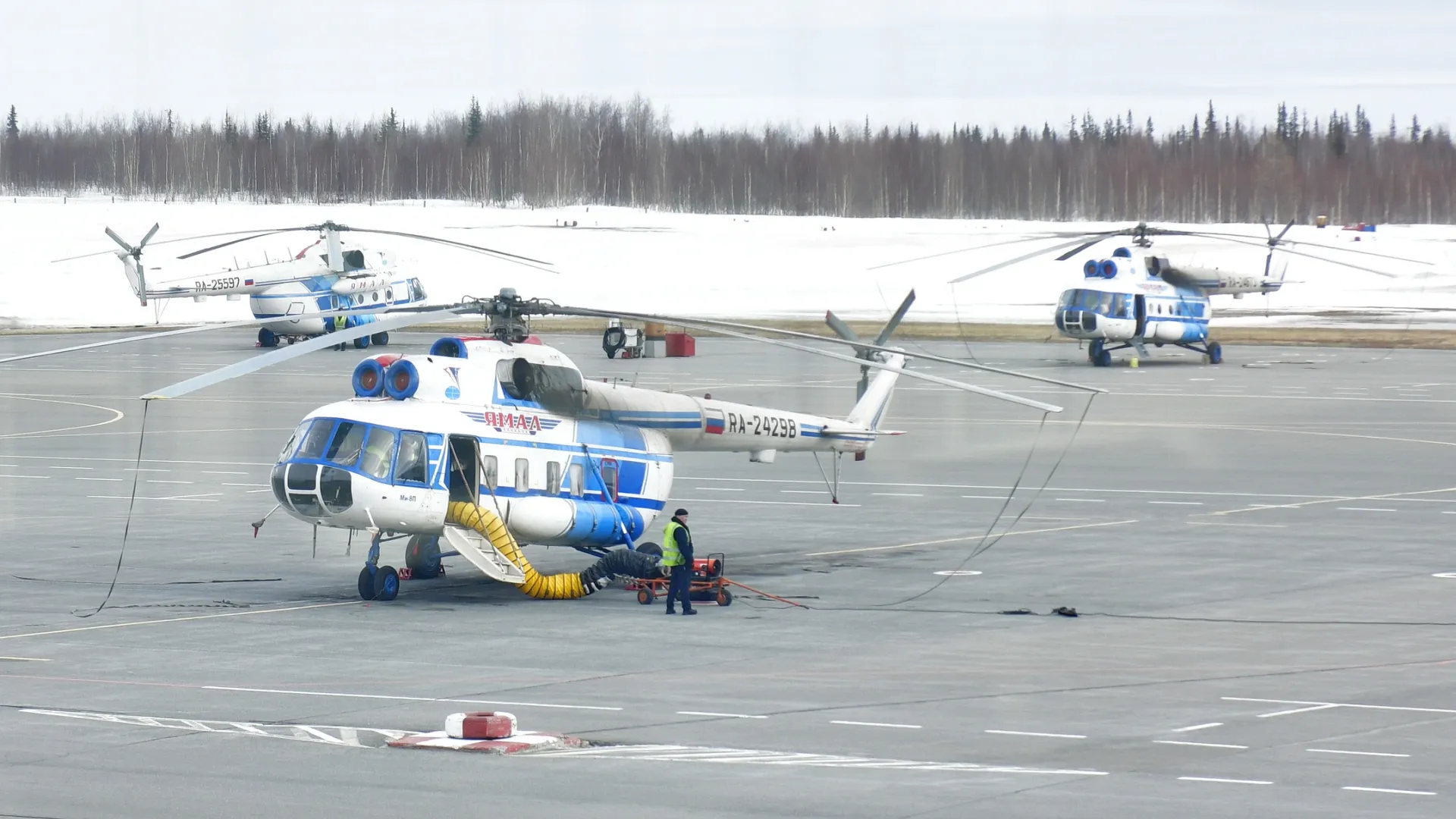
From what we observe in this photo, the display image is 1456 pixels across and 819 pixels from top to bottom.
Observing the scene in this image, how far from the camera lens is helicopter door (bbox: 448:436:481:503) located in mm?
26281

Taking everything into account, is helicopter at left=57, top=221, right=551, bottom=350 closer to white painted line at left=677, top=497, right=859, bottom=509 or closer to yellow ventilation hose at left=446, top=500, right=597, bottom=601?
white painted line at left=677, top=497, right=859, bottom=509

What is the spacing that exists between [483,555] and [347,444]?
7.99 ft

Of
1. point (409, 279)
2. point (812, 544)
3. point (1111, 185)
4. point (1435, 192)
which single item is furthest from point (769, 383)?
point (1435, 192)

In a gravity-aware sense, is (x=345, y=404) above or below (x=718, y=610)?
above

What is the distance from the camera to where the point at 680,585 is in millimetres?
25609

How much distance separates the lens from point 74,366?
254ft

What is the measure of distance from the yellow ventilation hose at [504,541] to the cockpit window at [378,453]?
130 cm

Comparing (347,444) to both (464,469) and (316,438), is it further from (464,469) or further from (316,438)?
(464,469)

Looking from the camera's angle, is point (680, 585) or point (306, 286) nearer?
point (680, 585)

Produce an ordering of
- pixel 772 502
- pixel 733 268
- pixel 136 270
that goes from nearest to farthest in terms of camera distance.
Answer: pixel 772 502 < pixel 136 270 < pixel 733 268

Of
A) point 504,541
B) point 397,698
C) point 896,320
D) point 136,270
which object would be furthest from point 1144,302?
point 397,698

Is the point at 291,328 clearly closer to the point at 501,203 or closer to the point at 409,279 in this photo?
the point at 409,279

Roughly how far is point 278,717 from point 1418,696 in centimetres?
1125

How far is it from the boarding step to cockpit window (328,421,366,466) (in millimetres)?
1810
